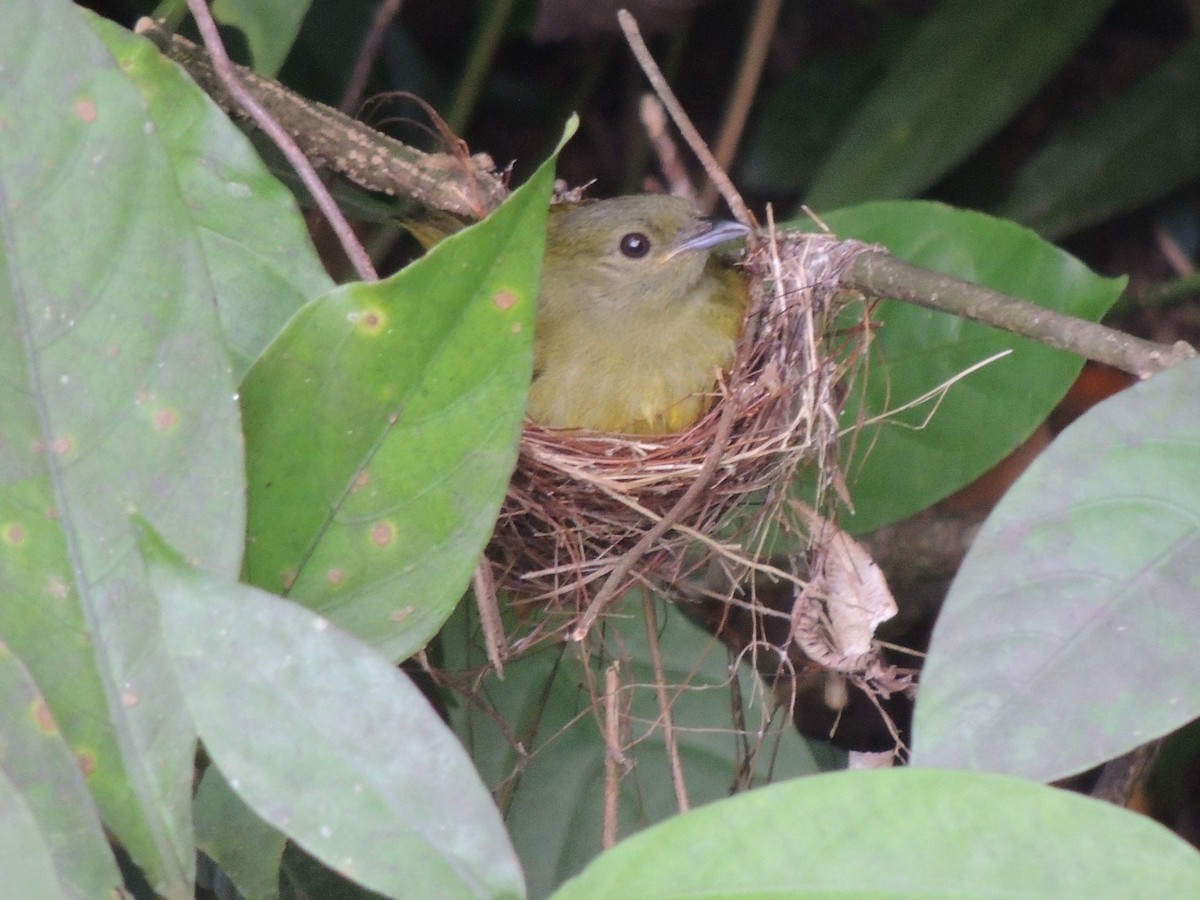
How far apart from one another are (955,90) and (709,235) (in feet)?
Result: 3.55

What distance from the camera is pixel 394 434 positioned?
1370 mm

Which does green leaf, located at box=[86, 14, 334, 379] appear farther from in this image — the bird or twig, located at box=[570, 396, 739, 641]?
the bird

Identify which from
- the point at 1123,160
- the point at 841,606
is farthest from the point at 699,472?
the point at 1123,160

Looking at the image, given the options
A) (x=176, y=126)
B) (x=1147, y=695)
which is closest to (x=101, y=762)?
(x=176, y=126)

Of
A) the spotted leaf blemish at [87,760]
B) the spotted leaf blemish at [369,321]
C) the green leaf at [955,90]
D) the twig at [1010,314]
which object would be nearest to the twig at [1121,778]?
the twig at [1010,314]

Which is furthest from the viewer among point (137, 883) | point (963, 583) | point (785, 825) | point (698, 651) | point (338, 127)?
point (698, 651)

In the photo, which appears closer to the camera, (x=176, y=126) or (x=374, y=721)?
(x=374, y=721)

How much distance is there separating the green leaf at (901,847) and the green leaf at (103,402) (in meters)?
0.51

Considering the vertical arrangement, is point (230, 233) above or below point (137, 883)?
above

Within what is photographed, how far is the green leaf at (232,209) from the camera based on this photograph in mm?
1512

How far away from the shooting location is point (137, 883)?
1650mm

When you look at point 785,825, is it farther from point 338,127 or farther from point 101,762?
point 338,127

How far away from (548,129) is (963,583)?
2.97 metres

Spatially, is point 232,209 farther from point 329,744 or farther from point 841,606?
point 841,606
